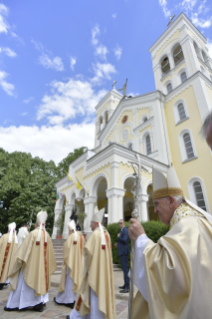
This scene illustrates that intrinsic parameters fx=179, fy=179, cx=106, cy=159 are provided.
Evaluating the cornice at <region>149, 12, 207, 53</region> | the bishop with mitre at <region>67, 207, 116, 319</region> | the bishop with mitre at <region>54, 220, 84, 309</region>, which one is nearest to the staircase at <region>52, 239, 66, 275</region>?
the bishop with mitre at <region>54, 220, 84, 309</region>

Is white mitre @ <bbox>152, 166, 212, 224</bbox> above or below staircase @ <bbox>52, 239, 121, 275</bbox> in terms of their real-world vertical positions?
above

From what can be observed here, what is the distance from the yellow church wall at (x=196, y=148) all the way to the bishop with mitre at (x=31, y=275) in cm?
1010

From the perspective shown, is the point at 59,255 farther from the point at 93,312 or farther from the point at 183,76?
the point at 183,76

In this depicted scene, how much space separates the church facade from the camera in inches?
423

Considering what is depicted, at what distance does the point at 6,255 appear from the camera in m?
6.48

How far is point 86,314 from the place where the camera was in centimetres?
327

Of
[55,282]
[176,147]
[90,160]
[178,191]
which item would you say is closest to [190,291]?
[178,191]

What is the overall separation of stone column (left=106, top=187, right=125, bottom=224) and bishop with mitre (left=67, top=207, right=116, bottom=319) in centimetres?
555

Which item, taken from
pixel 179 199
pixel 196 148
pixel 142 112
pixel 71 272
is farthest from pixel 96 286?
pixel 142 112

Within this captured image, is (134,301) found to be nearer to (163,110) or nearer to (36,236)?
(36,236)

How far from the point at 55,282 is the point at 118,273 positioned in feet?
8.74

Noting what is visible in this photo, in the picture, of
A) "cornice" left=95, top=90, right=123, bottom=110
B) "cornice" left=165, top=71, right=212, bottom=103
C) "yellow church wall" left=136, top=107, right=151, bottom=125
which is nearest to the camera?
"cornice" left=165, top=71, right=212, bottom=103

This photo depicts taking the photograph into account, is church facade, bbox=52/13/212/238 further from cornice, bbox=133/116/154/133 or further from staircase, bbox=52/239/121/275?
staircase, bbox=52/239/121/275

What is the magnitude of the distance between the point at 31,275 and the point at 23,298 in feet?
1.49
